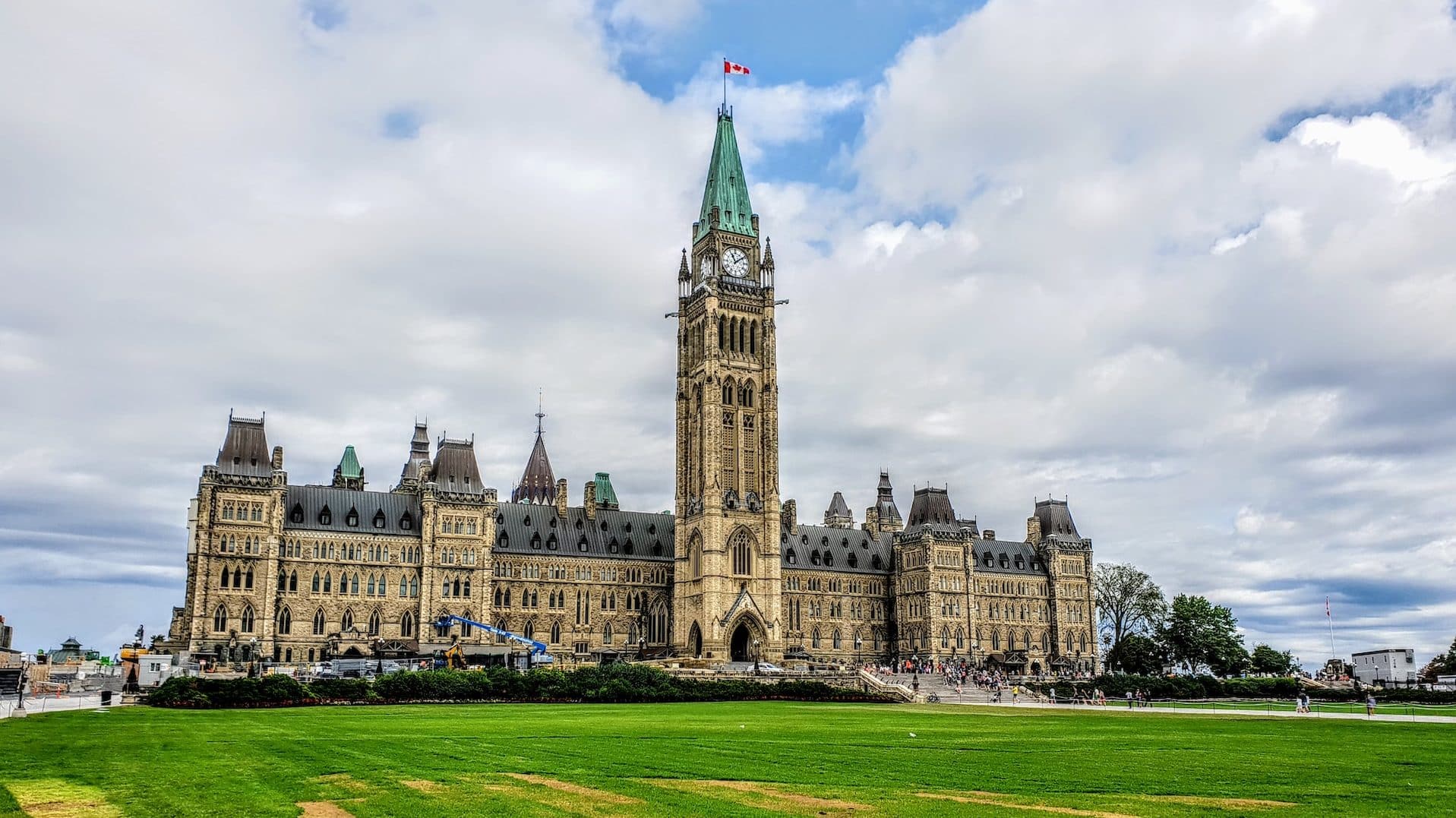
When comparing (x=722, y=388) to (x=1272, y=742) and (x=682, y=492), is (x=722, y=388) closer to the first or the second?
(x=682, y=492)

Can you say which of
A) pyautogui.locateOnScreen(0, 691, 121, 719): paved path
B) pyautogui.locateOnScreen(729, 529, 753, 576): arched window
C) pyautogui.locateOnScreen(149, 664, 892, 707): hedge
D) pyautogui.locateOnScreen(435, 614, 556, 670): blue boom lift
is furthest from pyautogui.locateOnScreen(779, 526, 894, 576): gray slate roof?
pyautogui.locateOnScreen(0, 691, 121, 719): paved path

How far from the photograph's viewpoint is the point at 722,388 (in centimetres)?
12219

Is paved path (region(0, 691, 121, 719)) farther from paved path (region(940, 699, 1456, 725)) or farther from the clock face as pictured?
the clock face

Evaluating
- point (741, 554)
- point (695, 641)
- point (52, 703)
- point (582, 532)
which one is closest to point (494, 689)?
point (52, 703)

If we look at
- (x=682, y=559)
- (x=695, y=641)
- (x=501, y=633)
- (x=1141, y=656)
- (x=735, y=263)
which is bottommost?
(x=1141, y=656)

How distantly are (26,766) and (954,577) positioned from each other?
4623 inches

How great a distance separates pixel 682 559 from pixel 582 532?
11776 millimetres

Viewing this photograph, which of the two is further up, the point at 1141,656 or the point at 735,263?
the point at 735,263

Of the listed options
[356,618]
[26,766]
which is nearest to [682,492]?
[356,618]

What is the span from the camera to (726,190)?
12888 cm

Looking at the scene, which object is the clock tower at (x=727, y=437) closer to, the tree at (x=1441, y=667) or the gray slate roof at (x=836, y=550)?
the gray slate roof at (x=836, y=550)

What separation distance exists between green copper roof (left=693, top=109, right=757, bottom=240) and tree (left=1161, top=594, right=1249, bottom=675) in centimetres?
5926

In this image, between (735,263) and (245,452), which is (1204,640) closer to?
(735,263)

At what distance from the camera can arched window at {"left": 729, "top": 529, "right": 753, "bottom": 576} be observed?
119 metres
